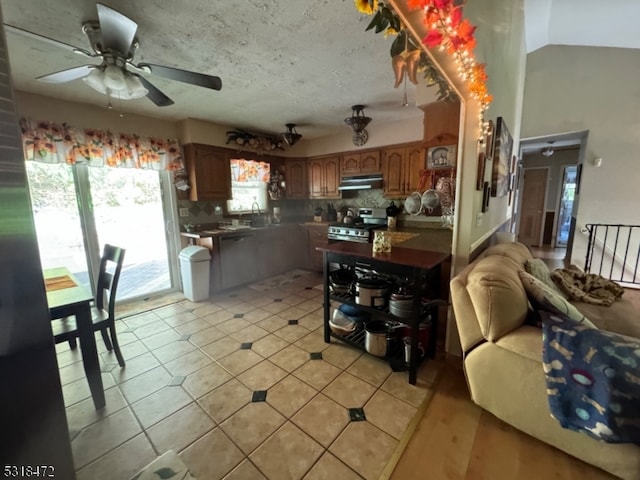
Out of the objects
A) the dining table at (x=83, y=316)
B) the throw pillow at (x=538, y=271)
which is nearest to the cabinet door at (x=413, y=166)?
the throw pillow at (x=538, y=271)

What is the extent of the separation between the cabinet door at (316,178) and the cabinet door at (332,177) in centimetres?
9

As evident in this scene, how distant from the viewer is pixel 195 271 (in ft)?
11.2

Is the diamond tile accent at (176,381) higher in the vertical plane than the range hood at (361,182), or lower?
lower

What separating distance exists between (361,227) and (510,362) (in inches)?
105

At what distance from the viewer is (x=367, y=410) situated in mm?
1686

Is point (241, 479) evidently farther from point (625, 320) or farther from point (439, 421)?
point (625, 320)

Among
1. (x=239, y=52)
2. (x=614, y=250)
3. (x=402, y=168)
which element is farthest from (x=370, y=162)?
(x=614, y=250)

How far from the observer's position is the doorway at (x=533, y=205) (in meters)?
7.21

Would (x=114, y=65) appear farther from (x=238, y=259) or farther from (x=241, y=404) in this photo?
(x=238, y=259)

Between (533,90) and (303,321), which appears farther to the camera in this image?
(533,90)

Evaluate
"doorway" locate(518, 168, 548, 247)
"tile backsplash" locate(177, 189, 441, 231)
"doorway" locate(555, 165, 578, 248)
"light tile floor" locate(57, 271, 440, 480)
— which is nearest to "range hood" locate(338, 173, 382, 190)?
"tile backsplash" locate(177, 189, 441, 231)

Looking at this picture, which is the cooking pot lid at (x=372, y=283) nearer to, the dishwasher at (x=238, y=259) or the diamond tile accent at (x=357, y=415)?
the diamond tile accent at (x=357, y=415)

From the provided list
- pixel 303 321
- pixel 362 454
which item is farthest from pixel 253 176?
pixel 362 454

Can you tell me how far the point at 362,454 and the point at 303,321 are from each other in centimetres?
154
